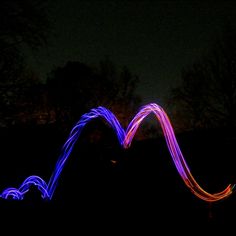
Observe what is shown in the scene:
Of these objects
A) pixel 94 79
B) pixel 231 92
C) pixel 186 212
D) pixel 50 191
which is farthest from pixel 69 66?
pixel 186 212

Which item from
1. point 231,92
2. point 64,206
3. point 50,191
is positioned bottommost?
point 50,191

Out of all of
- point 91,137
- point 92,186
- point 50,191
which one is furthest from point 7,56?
point 92,186

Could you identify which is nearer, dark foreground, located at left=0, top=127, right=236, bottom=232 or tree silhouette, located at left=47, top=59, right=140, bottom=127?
dark foreground, located at left=0, top=127, right=236, bottom=232

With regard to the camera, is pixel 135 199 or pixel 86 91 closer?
pixel 135 199

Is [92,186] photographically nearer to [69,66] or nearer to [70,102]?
[70,102]

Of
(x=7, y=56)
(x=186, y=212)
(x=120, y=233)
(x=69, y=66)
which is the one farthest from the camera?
(x=69, y=66)

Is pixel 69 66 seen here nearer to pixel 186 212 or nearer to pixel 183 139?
pixel 183 139

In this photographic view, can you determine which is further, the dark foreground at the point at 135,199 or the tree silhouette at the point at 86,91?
the tree silhouette at the point at 86,91

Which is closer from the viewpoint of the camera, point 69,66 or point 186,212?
point 186,212

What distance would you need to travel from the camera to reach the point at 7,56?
1870 centimetres

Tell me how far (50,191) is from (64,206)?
6.88 meters

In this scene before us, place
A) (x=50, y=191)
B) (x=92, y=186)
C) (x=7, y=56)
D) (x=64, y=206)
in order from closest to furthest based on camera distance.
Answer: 1. (x=64, y=206)
2. (x=92, y=186)
3. (x=50, y=191)
4. (x=7, y=56)

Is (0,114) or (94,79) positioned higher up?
(94,79)

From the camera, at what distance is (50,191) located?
15.2 metres
